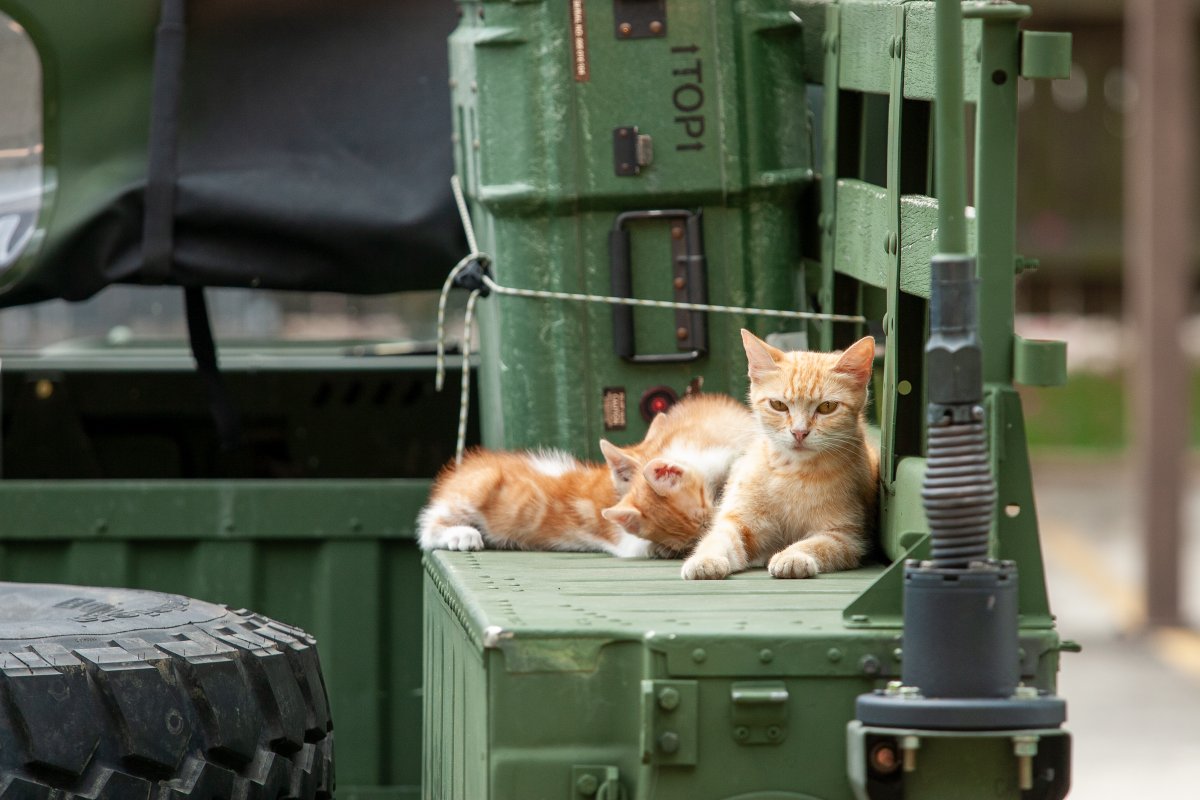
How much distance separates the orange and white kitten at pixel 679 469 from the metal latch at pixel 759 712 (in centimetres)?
122

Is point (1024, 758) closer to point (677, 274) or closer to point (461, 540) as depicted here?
point (461, 540)

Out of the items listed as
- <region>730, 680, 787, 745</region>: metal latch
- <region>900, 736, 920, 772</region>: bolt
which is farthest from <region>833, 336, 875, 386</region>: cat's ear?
<region>900, 736, 920, 772</region>: bolt

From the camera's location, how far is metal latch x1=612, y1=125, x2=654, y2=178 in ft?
15.4

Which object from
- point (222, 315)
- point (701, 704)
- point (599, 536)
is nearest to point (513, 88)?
point (599, 536)

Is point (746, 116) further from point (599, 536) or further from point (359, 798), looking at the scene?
point (359, 798)

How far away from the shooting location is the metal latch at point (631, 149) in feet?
15.4

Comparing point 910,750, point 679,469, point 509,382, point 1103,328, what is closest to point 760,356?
point 679,469

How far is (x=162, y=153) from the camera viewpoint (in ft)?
17.6

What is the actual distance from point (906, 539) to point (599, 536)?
113cm

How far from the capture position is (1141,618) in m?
12.1

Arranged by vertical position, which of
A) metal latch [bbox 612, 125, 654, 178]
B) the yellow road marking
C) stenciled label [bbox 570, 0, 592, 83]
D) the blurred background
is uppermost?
stenciled label [bbox 570, 0, 592, 83]

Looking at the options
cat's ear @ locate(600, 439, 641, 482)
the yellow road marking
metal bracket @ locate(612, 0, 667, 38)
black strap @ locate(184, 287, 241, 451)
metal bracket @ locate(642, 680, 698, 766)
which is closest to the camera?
metal bracket @ locate(642, 680, 698, 766)

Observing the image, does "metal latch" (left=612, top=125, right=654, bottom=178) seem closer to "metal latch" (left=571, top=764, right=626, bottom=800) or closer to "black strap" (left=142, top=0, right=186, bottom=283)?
"black strap" (left=142, top=0, right=186, bottom=283)

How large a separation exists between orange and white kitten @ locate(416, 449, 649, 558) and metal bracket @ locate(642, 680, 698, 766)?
141 centimetres
